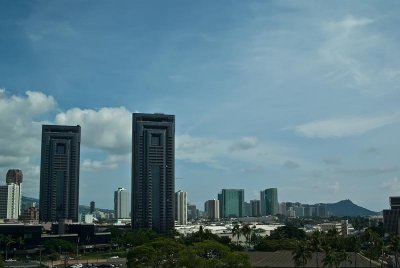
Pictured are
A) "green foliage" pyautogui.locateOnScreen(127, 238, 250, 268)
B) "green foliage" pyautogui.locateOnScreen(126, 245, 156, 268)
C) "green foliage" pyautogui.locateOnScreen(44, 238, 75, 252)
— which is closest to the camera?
"green foliage" pyautogui.locateOnScreen(127, 238, 250, 268)

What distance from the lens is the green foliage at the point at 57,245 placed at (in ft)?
502

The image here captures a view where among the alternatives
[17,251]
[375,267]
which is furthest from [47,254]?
[375,267]

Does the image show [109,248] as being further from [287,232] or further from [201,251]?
[201,251]

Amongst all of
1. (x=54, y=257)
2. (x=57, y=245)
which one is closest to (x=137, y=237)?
(x=57, y=245)

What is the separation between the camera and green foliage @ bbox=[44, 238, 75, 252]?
153100 millimetres

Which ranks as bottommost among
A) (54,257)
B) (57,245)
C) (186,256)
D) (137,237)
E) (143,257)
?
(54,257)

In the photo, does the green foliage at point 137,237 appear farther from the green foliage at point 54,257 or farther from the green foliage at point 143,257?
the green foliage at point 143,257

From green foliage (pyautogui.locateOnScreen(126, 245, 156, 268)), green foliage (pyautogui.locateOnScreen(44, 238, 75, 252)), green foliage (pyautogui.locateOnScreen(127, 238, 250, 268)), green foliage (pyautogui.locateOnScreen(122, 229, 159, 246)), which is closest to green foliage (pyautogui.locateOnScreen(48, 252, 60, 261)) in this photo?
green foliage (pyautogui.locateOnScreen(44, 238, 75, 252))

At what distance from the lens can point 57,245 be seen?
154 metres

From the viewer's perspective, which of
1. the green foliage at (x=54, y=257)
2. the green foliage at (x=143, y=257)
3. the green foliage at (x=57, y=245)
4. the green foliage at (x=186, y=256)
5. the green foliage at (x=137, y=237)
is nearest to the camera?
the green foliage at (x=186, y=256)

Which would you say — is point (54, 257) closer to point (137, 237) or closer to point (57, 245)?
point (57, 245)

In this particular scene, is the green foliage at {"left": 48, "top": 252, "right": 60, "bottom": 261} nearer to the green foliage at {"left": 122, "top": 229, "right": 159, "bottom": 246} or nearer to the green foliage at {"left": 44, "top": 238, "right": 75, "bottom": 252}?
the green foliage at {"left": 44, "top": 238, "right": 75, "bottom": 252}

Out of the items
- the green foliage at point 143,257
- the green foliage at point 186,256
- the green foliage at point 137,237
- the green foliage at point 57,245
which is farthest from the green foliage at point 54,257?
the green foliage at point 143,257

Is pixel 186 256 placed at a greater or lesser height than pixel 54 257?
greater
